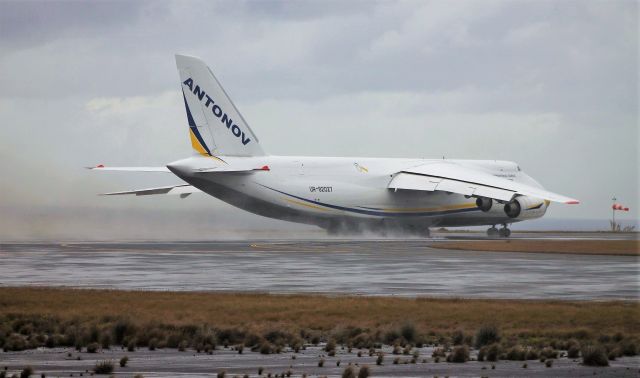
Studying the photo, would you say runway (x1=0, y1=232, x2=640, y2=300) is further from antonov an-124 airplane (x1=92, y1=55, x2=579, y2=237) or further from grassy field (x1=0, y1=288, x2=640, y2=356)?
antonov an-124 airplane (x1=92, y1=55, x2=579, y2=237)

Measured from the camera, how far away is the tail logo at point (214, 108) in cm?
6397

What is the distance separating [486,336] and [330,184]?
49076 mm

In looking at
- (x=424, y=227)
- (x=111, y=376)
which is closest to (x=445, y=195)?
(x=424, y=227)

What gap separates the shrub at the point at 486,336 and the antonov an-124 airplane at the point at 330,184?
42630mm

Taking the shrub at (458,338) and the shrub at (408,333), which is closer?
the shrub at (458,338)

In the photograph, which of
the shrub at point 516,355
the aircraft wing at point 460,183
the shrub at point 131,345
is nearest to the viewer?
the shrub at point 516,355

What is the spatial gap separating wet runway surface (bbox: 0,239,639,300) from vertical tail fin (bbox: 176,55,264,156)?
41.5 feet

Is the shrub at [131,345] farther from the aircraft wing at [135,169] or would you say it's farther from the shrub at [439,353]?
the aircraft wing at [135,169]

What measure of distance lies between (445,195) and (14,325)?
5319cm

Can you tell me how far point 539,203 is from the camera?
73750 mm

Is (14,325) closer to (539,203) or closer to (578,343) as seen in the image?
(578,343)

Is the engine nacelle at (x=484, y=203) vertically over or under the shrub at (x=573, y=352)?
over

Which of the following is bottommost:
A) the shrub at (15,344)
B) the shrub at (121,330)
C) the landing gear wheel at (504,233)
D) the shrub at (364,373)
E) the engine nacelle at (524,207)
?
the shrub at (364,373)

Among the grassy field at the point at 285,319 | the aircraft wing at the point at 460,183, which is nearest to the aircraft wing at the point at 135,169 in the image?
the aircraft wing at the point at 460,183
